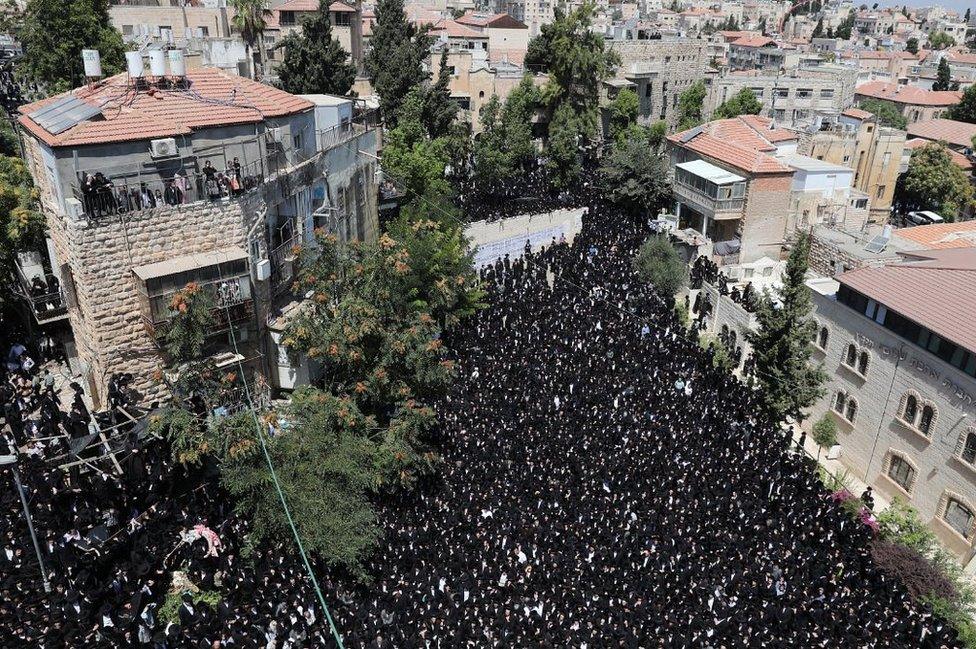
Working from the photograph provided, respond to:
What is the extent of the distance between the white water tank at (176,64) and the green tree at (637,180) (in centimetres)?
1758

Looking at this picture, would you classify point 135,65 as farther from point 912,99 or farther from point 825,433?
point 912,99

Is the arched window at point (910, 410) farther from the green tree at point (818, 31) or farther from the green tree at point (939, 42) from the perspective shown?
the green tree at point (939, 42)

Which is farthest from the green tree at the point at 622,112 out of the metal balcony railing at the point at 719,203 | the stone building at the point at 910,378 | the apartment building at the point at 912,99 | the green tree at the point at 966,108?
the green tree at the point at 966,108

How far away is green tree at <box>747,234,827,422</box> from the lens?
57.9 feet

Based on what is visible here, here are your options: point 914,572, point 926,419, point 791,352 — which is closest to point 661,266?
point 791,352

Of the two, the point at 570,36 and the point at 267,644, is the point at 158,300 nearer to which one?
the point at 267,644

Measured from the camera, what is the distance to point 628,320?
20109 mm

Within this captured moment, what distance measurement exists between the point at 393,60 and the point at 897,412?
21.6 metres

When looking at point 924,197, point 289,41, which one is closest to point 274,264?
point 289,41

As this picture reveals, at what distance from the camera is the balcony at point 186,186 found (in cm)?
1322

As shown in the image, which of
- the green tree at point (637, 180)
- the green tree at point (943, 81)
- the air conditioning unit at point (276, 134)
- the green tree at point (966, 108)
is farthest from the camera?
the green tree at point (943, 81)

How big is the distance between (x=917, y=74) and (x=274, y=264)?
6789 cm

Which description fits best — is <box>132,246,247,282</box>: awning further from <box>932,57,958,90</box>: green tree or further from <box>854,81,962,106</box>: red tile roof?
<box>932,57,958,90</box>: green tree

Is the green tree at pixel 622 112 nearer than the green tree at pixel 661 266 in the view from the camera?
No
